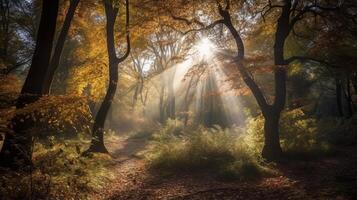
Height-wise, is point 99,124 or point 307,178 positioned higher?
point 99,124

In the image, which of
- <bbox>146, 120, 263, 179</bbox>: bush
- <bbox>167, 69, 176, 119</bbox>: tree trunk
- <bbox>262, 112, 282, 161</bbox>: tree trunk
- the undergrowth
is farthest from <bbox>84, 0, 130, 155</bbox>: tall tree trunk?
<bbox>167, 69, 176, 119</bbox>: tree trunk

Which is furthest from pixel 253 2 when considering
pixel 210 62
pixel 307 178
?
pixel 307 178

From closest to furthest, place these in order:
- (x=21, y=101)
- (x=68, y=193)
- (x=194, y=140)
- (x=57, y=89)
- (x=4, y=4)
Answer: (x=68, y=193) → (x=21, y=101) → (x=194, y=140) → (x=4, y=4) → (x=57, y=89)

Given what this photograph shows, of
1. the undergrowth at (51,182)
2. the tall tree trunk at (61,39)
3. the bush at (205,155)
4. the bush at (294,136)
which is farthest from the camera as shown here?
the bush at (294,136)

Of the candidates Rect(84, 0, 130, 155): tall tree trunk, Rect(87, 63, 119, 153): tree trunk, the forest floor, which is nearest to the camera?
the forest floor

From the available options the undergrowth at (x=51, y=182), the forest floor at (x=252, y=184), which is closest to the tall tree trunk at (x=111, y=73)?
the forest floor at (x=252, y=184)

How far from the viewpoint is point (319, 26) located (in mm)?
12664

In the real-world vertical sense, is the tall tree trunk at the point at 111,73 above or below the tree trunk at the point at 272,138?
above

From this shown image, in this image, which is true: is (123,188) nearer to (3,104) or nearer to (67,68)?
(3,104)

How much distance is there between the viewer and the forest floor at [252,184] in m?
7.29

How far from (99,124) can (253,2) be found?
832 centimetres

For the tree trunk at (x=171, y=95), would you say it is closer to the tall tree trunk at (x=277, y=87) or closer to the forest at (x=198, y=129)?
the forest at (x=198, y=129)

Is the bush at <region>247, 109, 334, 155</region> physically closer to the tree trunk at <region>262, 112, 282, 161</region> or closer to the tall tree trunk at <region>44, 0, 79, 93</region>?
the tree trunk at <region>262, 112, 282, 161</region>

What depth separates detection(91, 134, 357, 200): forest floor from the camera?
7.29m
